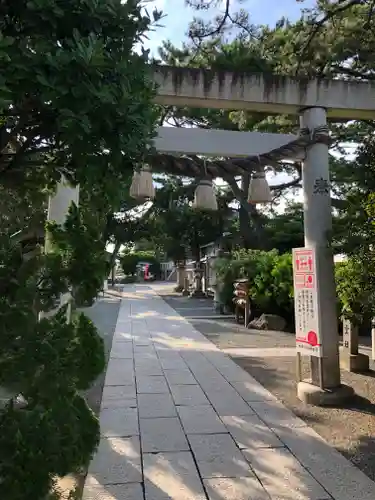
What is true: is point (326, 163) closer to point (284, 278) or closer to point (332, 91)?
point (332, 91)

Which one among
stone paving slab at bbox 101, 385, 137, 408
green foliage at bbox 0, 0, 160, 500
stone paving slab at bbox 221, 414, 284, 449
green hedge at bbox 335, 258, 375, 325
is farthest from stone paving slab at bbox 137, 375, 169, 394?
green foliage at bbox 0, 0, 160, 500

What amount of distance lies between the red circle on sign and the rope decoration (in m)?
1.93

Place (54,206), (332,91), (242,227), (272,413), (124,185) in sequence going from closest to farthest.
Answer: (124,185), (54,206), (272,413), (332,91), (242,227)

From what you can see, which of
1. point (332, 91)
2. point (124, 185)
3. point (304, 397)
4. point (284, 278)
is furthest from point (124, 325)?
point (124, 185)

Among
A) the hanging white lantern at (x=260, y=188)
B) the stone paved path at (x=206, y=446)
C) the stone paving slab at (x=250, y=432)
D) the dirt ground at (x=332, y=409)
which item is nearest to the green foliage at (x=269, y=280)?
the dirt ground at (x=332, y=409)

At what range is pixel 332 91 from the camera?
5.28 meters

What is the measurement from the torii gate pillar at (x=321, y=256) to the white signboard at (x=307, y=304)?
0.18 ft

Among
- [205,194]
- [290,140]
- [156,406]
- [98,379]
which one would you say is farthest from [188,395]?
[290,140]

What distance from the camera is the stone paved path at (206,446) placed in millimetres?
3020

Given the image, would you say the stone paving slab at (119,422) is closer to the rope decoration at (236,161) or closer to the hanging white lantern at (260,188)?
the rope decoration at (236,161)

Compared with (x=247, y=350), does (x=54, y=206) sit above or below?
above

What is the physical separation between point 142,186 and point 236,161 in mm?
1067

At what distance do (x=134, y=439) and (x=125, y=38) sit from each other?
10.6 feet

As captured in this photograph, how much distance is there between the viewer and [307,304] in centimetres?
524
